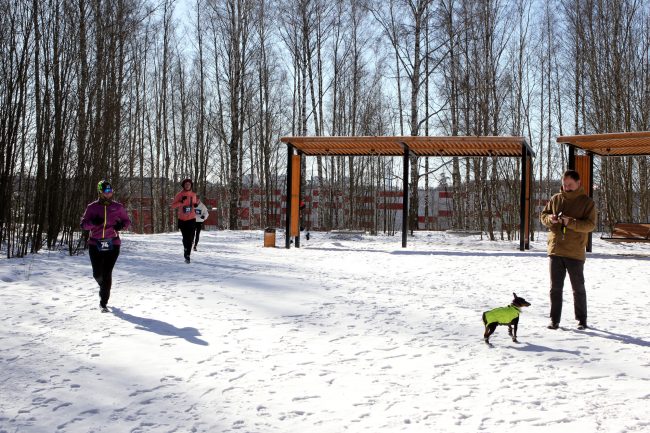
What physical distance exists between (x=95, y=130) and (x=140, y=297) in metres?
6.17

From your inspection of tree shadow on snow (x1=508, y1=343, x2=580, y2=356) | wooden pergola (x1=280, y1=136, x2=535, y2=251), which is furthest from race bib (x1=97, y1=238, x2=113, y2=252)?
wooden pergola (x1=280, y1=136, x2=535, y2=251)

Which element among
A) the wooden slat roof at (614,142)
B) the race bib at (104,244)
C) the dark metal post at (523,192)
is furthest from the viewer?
the dark metal post at (523,192)

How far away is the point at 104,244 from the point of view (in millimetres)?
6441

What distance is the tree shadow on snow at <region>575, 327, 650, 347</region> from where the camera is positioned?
5.12 m

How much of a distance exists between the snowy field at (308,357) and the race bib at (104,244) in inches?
30.0

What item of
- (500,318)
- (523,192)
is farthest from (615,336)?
(523,192)

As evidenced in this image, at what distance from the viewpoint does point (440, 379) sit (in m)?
4.12

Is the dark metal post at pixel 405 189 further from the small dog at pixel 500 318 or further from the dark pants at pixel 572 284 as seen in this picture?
the small dog at pixel 500 318

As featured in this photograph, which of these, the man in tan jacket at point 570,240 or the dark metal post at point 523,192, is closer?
the man in tan jacket at point 570,240

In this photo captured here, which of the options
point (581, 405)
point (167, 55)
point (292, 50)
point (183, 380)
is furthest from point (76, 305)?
point (167, 55)

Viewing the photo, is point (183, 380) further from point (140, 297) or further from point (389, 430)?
point (140, 297)

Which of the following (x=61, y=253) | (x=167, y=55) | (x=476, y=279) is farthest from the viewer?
(x=167, y=55)

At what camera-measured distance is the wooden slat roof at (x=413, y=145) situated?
47.4 feet

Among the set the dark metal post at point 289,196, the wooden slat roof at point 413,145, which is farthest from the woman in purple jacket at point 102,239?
the dark metal post at point 289,196
